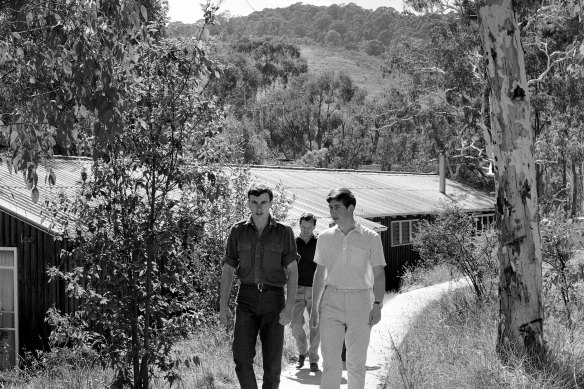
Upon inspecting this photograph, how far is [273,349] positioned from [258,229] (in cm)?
97

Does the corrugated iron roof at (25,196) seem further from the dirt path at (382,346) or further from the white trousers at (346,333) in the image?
the white trousers at (346,333)

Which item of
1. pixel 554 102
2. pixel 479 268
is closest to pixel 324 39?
pixel 554 102

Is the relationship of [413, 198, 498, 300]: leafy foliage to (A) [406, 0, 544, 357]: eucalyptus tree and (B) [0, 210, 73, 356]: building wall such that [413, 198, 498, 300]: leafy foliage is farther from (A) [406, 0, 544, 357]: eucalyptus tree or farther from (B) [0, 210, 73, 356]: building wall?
(B) [0, 210, 73, 356]: building wall

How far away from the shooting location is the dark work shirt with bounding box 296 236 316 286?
8.92 m

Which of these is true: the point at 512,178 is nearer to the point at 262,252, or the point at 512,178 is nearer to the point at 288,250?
the point at 288,250

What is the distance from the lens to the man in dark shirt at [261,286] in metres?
6.19

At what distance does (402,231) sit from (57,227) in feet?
56.0

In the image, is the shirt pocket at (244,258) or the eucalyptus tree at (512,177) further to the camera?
the eucalyptus tree at (512,177)

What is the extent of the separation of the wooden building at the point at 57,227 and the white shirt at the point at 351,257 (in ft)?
→ 7.46

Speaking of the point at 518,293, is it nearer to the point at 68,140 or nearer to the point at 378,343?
the point at 378,343

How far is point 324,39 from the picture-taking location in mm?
150250

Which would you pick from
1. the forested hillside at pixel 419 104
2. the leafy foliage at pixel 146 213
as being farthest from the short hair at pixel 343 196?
the forested hillside at pixel 419 104

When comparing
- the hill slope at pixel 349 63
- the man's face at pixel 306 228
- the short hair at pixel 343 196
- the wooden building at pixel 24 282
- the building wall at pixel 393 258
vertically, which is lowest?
the building wall at pixel 393 258

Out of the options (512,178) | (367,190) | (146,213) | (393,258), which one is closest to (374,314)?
(146,213)
